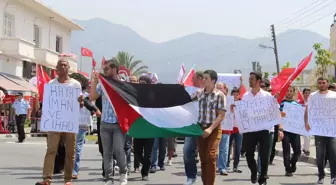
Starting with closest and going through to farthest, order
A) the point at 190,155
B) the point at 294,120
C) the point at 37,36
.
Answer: the point at 190,155 < the point at 294,120 < the point at 37,36

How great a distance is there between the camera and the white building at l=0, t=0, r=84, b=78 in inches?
1313

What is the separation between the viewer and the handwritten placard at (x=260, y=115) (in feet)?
30.6

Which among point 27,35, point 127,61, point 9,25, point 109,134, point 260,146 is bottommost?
point 260,146

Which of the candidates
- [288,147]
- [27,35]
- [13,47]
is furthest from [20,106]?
[27,35]

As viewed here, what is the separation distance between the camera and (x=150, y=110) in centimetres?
873

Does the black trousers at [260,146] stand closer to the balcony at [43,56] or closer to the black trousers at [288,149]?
the black trousers at [288,149]

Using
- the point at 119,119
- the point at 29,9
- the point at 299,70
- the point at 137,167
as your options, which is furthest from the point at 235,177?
the point at 29,9

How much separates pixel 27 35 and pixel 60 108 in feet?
97.7

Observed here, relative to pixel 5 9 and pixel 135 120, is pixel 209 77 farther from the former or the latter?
pixel 5 9

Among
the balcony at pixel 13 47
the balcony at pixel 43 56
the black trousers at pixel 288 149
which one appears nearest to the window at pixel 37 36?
the balcony at pixel 43 56

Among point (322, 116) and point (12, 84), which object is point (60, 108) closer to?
point (322, 116)

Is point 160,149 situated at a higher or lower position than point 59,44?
lower

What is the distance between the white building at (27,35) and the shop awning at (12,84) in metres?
0.83

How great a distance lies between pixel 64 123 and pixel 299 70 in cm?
392
